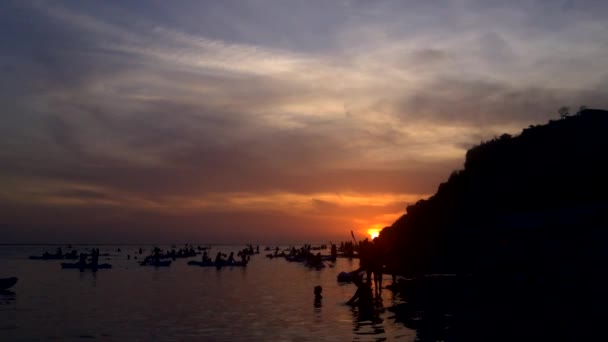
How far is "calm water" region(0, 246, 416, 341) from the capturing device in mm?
34000

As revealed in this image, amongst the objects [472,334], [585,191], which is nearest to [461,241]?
[585,191]

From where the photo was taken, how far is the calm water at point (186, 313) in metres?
34.0

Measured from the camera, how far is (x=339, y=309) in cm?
4403

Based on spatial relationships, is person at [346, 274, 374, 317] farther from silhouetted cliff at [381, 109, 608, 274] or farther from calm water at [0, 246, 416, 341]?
silhouetted cliff at [381, 109, 608, 274]

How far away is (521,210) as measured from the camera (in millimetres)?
52156

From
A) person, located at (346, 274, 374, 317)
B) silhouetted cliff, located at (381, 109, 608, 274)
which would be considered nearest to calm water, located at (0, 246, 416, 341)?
person, located at (346, 274, 374, 317)

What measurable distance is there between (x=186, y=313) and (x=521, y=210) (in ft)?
95.0

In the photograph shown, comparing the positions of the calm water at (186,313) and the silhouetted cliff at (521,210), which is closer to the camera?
the calm water at (186,313)

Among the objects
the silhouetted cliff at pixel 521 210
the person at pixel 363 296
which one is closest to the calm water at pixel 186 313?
the person at pixel 363 296

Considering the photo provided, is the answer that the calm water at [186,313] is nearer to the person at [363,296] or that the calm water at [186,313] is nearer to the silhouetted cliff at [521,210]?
the person at [363,296]

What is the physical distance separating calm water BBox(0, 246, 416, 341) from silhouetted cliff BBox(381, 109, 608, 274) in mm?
7479

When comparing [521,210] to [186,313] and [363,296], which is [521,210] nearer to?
[363,296]

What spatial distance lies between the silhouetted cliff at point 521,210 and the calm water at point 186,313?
7.48 meters

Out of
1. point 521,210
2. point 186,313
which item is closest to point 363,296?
point 186,313
